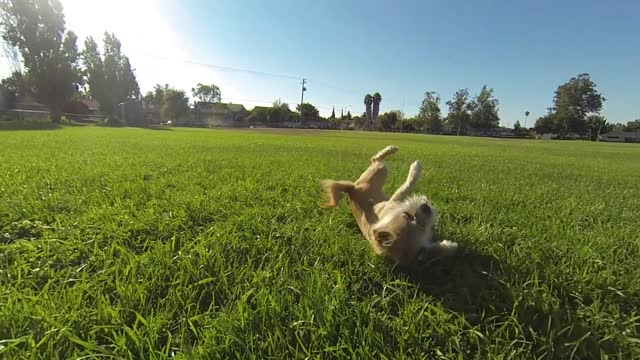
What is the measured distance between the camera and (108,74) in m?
51.0

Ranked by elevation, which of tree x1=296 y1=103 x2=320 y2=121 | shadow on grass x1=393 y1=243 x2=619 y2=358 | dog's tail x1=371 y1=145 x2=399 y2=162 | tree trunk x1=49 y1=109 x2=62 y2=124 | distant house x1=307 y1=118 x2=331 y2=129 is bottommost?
shadow on grass x1=393 y1=243 x2=619 y2=358

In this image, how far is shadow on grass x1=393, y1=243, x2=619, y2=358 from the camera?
1431 mm

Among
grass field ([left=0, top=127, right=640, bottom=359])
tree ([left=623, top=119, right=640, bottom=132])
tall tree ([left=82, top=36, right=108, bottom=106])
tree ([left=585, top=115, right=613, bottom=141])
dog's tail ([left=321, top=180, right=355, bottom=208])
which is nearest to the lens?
grass field ([left=0, top=127, right=640, bottom=359])

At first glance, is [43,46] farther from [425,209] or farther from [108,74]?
[425,209]

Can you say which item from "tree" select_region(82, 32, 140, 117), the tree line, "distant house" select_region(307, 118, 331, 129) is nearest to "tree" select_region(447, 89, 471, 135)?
the tree line

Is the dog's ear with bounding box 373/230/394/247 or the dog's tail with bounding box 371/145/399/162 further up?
the dog's tail with bounding box 371/145/399/162

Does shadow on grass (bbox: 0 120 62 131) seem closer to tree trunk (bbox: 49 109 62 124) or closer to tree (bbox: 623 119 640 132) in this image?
tree trunk (bbox: 49 109 62 124)

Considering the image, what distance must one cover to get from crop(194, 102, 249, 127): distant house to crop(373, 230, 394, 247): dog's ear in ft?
285

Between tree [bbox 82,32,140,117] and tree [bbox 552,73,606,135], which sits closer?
tree [bbox 82,32,140,117]

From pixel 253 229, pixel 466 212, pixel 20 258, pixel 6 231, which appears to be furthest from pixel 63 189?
pixel 466 212

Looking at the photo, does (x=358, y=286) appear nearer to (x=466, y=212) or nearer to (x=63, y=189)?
(x=466, y=212)

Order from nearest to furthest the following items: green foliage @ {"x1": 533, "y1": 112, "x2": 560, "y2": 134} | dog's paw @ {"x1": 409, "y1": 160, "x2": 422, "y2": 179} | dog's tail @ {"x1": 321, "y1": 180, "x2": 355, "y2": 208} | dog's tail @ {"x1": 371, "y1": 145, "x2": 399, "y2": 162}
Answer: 1. dog's paw @ {"x1": 409, "y1": 160, "x2": 422, "y2": 179}
2. dog's tail @ {"x1": 321, "y1": 180, "x2": 355, "y2": 208}
3. dog's tail @ {"x1": 371, "y1": 145, "x2": 399, "y2": 162}
4. green foliage @ {"x1": 533, "y1": 112, "x2": 560, "y2": 134}

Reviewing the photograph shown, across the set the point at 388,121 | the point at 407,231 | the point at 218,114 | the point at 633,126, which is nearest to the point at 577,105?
the point at 633,126

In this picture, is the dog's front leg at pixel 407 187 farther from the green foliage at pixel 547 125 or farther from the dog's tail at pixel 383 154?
the green foliage at pixel 547 125
